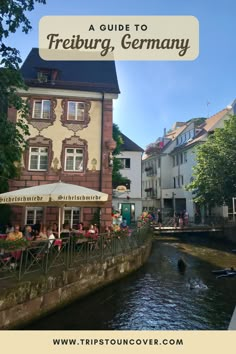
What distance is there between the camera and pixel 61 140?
17.6m

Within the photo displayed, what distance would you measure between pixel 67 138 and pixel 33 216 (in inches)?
208

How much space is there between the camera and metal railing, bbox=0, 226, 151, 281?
24.6ft

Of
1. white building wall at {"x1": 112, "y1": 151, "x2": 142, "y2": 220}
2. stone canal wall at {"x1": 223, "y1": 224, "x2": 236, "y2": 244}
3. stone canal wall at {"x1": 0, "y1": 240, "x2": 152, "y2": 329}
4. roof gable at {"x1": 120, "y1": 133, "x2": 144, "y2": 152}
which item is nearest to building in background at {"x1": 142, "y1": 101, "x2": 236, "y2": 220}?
white building wall at {"x1": 112, "y1": 151, "x2": 142, "y2": 220}

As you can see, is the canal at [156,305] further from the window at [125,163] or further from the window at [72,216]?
the window at [125,163]

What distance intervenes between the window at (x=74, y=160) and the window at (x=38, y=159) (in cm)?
131

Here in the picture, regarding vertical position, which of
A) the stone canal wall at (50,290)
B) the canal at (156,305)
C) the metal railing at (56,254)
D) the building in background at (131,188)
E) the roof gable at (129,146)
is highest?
the roof gable at (129,146)

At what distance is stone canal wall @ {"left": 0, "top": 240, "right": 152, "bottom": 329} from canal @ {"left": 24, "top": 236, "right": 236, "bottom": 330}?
254 mm

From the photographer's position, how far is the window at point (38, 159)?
17391mm

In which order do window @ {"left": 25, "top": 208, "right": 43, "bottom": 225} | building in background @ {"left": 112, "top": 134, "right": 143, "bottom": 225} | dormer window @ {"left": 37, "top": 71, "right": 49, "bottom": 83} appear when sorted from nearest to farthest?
window @ {"left": 25, "top": 208, "right": 43, "bottom": 225} → dormer window @ {"left": 37, "top": 71, "right": 49, "bottom": 83} → building in background @ {"left": 112, "top": 134, "right": 143, "bottom": 225}

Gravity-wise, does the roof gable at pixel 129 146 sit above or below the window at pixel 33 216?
above

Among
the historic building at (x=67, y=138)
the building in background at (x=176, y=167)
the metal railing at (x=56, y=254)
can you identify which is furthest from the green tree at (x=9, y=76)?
the building in background at (x=176, y=167)

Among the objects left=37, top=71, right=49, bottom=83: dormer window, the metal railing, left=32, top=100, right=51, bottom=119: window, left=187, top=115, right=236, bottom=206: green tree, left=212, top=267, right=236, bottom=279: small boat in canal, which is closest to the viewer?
the metal railing
